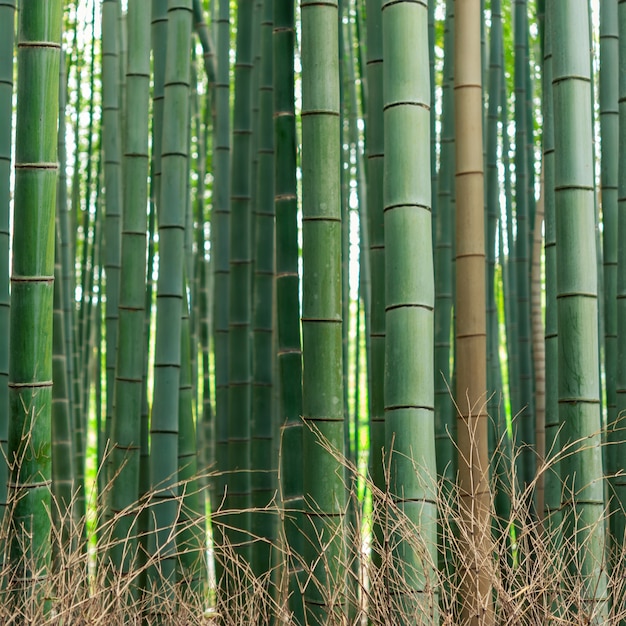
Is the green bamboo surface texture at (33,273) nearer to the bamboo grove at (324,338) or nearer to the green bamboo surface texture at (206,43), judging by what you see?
the bamboo grove at (324,338)

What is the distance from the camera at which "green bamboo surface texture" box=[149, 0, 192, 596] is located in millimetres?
2342

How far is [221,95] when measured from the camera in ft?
10.9

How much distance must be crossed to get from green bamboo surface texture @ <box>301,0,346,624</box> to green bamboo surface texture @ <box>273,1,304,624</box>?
30 cm

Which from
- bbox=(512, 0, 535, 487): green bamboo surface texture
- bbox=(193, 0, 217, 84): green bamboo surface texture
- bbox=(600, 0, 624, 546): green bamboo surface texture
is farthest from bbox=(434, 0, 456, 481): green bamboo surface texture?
bbox=(193, 0, 217, 84): green bamboo surface texture

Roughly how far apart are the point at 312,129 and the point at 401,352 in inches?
20.8

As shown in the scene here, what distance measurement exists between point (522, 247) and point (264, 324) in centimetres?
123

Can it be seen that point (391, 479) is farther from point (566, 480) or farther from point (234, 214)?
point (234, 214)

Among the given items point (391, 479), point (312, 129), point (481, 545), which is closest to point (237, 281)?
point (312, 129)

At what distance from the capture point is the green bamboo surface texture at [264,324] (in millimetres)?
2664

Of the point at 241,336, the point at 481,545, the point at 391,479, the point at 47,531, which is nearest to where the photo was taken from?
the point at 481,545

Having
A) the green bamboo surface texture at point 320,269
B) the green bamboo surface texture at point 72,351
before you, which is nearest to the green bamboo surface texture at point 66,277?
the green bamboo surface texture at point 72,351

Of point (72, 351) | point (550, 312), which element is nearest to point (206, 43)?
point (72, 351)

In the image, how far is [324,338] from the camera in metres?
1.90

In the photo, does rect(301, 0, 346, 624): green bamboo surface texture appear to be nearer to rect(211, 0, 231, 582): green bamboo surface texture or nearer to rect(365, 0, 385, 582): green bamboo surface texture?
rect(365, 0, 385, 582): green bamboo surface texture
